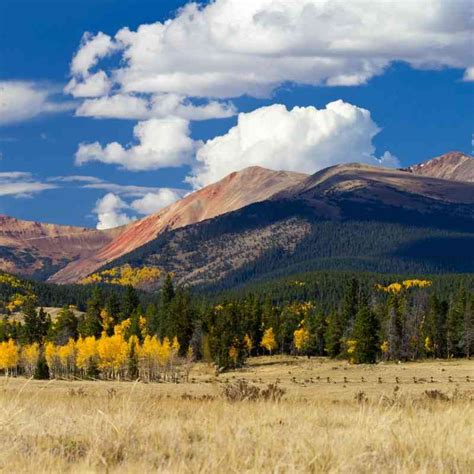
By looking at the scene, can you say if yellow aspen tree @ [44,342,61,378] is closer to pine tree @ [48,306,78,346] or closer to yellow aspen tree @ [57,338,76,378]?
yellow aspen tree @ [57,338,76,378]

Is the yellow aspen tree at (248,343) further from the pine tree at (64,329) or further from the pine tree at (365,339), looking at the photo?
the pine tree at (64,329)

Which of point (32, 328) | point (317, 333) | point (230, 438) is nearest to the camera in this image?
point (230, 438)

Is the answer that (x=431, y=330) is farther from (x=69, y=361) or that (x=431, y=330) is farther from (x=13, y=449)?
(x=13, y=449)

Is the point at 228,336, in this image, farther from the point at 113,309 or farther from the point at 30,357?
the point at 113,309

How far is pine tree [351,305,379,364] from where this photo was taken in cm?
11419

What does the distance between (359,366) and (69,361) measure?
4999 cm

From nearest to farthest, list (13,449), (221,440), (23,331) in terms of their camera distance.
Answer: (13,449), (221,440), (23,331)

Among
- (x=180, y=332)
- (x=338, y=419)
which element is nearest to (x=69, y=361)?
(x=180, y=332)

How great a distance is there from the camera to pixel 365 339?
376ft

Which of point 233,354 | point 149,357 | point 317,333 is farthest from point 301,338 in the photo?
point 149,357

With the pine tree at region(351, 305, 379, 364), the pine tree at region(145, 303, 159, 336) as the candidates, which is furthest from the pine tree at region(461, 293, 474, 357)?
the pine tree at region(145, 303, 159, 336)

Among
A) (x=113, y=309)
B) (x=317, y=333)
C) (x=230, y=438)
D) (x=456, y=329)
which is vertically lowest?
(x=456, y=329)

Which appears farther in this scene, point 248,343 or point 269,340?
point 269,340

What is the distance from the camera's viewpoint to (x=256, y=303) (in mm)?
153125
